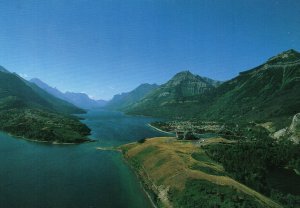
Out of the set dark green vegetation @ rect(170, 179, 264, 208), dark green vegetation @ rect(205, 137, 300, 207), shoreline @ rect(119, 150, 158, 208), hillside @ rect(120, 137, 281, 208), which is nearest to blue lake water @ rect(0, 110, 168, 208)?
shoreline @ rect(119, 150, 158, 208)

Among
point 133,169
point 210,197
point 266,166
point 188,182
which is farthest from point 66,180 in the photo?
point 266,166

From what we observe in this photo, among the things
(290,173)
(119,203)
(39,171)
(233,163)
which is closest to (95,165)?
(39,171)

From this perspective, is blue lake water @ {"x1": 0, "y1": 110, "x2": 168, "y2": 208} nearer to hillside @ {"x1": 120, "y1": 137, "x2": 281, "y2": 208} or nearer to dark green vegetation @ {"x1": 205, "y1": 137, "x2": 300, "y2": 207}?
hillside @ {"x1": 120, "y1": 137, "x2": 281, "y2": 208}

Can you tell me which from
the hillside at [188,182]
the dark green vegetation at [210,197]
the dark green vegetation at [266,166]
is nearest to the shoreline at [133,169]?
the hillside at [188,182]

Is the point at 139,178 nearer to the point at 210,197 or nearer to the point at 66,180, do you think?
the point at 66,180

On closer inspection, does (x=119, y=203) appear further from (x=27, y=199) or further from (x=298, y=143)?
(x=298, y=143)

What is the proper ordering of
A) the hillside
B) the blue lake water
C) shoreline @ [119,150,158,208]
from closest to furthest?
the hillside < the blue lake water < shoreline @ [119,150,158,208]

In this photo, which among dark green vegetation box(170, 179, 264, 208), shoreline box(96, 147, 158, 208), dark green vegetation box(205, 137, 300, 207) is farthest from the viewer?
dark green vegetation box(205, 137, 300, 207)

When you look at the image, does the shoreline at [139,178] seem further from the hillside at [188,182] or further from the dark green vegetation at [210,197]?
the dark green vegetation at [210,197]
